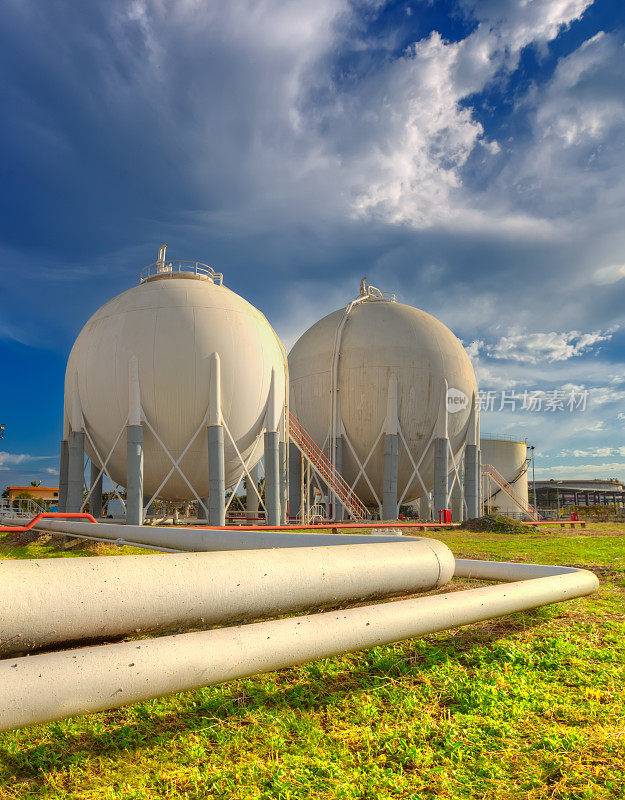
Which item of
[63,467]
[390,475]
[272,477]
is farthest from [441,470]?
[63,467]

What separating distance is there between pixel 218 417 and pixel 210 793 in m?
17.8

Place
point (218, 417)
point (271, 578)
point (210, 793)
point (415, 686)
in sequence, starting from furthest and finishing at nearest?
point (218, 417), point (415, 686), point (271, 578), point (210, 793)

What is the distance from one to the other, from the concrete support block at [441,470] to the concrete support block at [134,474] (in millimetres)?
15899

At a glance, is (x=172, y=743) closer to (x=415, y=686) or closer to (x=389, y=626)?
(x=389, y=626)

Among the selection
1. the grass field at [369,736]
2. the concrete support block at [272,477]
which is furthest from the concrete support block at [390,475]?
the grass field at [369,736]

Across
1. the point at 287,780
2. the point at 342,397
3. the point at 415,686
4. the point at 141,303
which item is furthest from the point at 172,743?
the point at 342,397

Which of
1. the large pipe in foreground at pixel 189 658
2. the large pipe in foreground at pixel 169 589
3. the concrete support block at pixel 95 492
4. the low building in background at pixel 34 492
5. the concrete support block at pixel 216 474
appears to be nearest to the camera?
the large pipe in foreground at pixel 189 658

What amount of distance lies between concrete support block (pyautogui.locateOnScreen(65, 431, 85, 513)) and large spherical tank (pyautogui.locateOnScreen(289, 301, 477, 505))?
13.3 m

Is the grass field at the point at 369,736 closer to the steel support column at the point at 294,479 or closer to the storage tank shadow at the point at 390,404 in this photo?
the storage tank shadow at the point at 390,404

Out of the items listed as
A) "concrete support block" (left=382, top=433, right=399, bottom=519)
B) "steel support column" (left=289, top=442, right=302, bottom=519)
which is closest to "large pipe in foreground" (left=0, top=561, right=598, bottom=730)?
"concrete support block" (left=382, top=433, right=399, bottom=519)

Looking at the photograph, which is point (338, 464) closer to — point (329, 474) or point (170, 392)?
point (329, 474)

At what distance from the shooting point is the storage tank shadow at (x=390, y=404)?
2952 cm

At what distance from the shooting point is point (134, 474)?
65.3 ft

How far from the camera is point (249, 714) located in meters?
3.39
